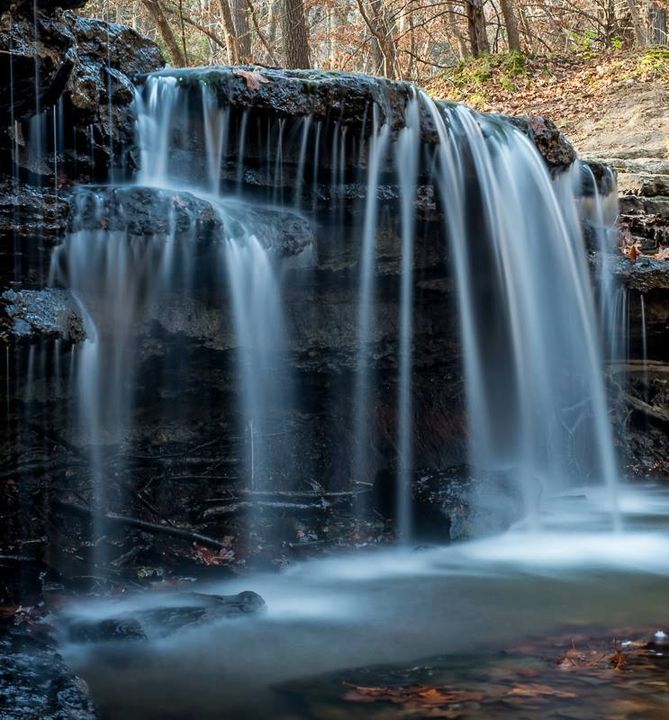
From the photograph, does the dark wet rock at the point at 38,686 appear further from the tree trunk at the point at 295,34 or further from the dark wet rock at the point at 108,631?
the tree trunk at the point at 295,34

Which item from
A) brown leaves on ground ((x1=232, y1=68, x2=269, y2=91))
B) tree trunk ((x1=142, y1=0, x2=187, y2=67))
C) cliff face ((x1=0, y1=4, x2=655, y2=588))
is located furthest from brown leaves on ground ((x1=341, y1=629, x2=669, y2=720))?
tree trunk ((x1=142, y1=0, x2=187, y2=67))

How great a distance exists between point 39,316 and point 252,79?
2.59 metres

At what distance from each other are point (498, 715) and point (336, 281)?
436 cm

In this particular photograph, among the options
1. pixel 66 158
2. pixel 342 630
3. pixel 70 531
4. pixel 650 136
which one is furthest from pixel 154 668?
pixel 650 136

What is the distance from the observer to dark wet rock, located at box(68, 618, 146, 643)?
4598 mm

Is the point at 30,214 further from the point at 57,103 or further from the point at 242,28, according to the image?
the point at 242,28

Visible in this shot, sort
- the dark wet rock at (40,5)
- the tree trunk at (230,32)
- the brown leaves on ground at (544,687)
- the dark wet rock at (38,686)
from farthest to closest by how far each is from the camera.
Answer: the tree trunk at (230,32) → the dark wet rock at (40,5) → the brown leaves on ground at (544,687) → the dark wet rock at (38,686)

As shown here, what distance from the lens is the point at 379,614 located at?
5203 mm

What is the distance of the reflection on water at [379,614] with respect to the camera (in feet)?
13.4

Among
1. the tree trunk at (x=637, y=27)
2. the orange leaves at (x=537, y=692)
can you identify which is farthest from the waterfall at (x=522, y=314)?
the tree trunk at (x=637, y=27)

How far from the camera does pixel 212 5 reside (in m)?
21.1

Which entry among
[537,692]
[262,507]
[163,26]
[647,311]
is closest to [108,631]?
[537,692]

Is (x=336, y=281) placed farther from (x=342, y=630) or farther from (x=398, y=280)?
(x=342, y=630)

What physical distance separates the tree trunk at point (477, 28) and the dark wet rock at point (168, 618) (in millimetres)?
15529
